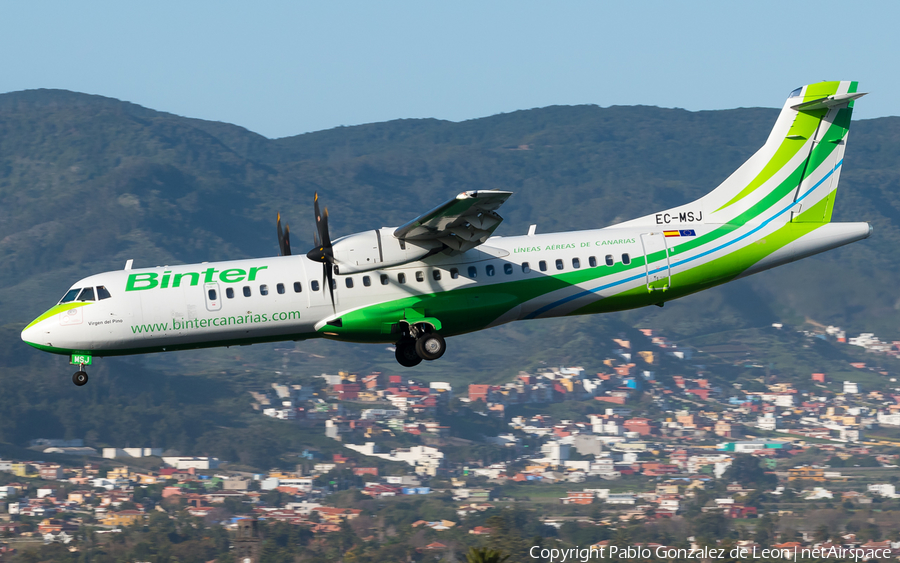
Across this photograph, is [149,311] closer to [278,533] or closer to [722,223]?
[722,223]

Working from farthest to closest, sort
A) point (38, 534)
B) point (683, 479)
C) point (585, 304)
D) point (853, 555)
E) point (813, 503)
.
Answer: point (683, 479), point (813, 503), point (38, 534), point (853, 555), point (585, 304)

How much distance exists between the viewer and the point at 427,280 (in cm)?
3231

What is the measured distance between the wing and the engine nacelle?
289 mm

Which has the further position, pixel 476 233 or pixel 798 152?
pixel 798 152

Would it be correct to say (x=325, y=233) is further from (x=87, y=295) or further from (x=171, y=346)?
(x=87, y=295)

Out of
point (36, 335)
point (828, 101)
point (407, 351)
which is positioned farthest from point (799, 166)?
point (36, 335)

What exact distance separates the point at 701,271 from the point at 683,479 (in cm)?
16308

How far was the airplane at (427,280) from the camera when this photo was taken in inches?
1238

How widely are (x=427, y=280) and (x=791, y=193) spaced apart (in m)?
12.9

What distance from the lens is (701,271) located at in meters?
33.9

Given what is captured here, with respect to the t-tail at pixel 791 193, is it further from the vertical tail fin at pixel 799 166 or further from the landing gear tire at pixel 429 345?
the landing gear tire at pixel 429 345

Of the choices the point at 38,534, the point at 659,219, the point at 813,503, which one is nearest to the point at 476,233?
the point at 659,219

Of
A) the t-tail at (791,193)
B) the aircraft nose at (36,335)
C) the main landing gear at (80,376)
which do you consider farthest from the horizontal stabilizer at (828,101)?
the aircraft nose at (36,335)

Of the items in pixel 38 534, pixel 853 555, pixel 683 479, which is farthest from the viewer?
pixel 683 479
